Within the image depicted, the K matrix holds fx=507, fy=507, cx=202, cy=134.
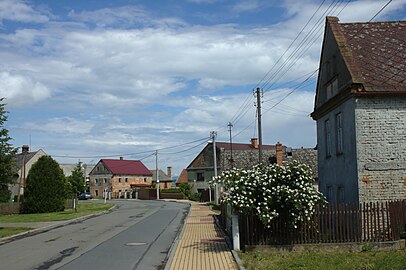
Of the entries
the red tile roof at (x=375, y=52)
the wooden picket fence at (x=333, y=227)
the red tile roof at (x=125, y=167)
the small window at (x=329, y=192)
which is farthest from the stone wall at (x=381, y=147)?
the red tile roof at (x=125, y=167)

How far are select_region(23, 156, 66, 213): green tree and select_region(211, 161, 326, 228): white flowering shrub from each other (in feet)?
106

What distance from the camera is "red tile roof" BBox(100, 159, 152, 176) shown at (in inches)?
4141

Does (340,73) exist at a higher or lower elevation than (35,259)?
higher

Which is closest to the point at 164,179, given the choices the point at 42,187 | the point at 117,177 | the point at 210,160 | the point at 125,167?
the point at 125,167

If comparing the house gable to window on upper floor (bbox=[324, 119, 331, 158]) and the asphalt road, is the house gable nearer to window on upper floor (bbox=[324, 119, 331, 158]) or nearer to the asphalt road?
window on upper floor (bbox=[324, 119, 331, 158])

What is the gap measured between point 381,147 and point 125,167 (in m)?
94.7

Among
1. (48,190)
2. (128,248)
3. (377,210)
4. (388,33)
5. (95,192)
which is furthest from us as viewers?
(95,192)

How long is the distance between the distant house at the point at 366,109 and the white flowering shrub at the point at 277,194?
2.98 meters

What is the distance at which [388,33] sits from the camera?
19688 millimetres

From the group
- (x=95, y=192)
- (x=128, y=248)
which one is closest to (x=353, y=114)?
(x=128, y=248)

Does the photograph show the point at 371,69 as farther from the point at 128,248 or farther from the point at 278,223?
the point at 128,248

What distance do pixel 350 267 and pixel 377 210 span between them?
4.11 meters

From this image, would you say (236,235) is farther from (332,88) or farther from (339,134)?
(332,88)

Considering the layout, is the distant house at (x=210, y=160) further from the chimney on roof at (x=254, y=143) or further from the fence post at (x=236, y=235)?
the fence post at (x=236, y=235)
